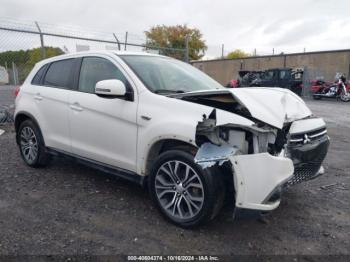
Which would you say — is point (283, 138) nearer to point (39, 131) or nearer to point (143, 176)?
point (143, 176)

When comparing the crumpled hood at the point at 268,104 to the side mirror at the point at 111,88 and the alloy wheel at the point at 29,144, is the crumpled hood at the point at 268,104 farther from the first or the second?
the alloy wheel at the point at 29,144

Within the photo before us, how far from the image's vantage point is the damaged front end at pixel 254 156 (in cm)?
261

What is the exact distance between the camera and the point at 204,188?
9.20 feet

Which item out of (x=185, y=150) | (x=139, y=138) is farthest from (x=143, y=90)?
(x=185, y=150)

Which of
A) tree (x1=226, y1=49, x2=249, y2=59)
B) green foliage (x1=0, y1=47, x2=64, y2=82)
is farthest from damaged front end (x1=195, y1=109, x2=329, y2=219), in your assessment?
tree (x1=226, y1=49, x2=249, y2=59)

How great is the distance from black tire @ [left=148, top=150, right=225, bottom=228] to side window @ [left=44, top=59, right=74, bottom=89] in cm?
187

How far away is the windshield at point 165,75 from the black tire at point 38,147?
1.81 meters

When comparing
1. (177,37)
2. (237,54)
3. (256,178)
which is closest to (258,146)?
(256,178)

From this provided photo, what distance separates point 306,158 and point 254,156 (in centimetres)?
78

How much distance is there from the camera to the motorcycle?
17.9 meters

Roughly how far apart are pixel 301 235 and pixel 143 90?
2075 millimetres

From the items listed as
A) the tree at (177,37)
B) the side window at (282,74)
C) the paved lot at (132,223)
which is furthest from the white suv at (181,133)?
the tree at (177,37)

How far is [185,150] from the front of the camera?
300 cm

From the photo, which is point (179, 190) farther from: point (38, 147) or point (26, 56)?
point (26, 56)
